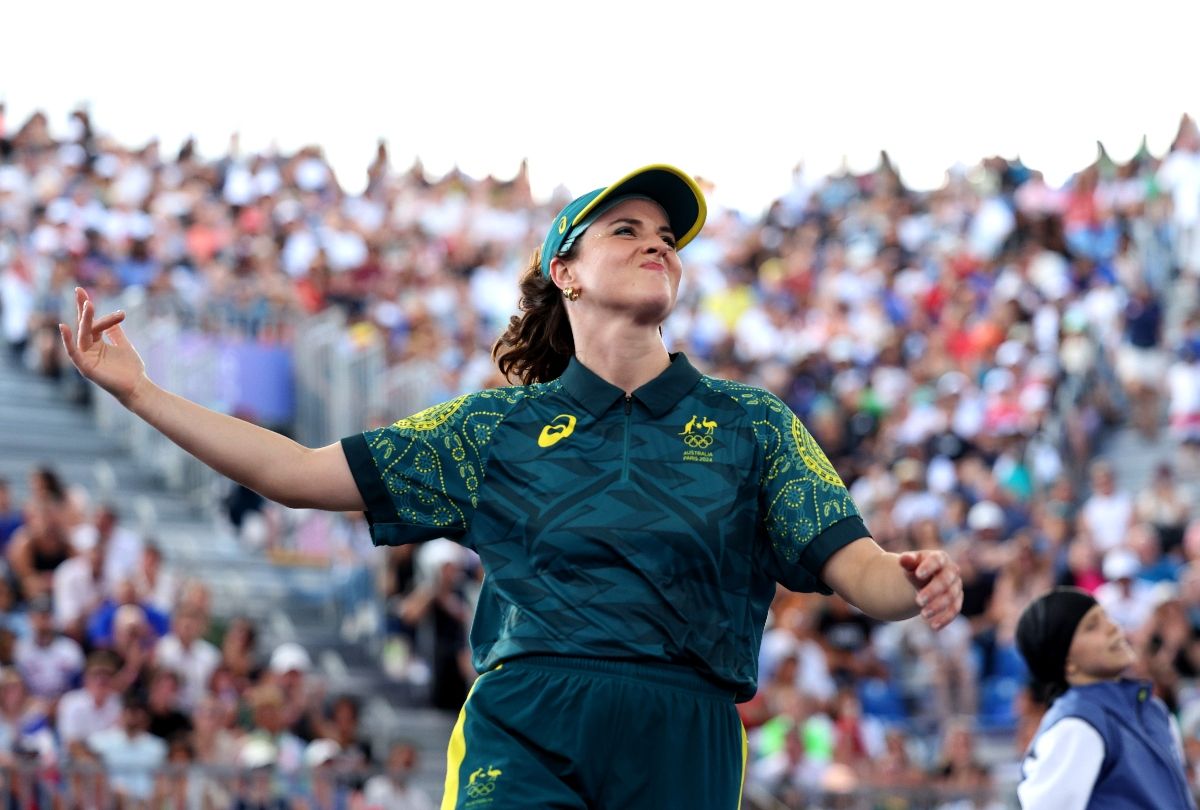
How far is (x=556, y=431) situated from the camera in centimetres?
396

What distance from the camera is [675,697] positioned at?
374cm

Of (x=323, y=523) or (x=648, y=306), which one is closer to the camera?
(x=648, y=306)

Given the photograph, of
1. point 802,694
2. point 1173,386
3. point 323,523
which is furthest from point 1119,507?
point 323,523

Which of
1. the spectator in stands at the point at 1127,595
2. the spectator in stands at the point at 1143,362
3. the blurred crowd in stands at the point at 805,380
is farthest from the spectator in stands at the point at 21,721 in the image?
the spectator in stands at the point at 1143,362

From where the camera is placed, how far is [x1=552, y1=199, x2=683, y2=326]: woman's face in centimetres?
402

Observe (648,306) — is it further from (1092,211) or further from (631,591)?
(1092,211)

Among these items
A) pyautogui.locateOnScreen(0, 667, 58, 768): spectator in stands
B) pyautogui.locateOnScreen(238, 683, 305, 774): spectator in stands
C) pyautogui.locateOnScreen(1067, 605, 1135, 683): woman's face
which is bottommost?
pyautogui.locateOnScreen(238, 683, 305, 774): spectator in stands

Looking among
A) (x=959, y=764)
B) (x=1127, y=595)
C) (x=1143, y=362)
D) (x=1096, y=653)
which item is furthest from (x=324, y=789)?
(x=1143, y=362)

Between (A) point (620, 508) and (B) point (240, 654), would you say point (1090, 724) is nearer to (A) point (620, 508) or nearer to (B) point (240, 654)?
(A) point (620, 508)

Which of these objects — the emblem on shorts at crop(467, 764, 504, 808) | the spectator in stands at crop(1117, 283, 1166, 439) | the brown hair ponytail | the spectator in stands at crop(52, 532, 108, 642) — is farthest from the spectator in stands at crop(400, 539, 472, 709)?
the emblem on shorts at crop(467, 764, 504, 808)

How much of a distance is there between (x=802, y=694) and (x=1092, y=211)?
994 cm

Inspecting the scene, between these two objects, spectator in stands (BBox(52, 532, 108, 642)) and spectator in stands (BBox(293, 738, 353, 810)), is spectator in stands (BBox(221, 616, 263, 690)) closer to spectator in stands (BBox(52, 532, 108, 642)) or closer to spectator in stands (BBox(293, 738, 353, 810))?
spectator in stands (BBox(52, 532, 108, 642))

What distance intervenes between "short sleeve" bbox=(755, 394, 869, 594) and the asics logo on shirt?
39 centimetres

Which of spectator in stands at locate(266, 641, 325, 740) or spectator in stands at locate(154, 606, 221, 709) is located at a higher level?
spectator in stands at locate(154, 606, 221, 709)
